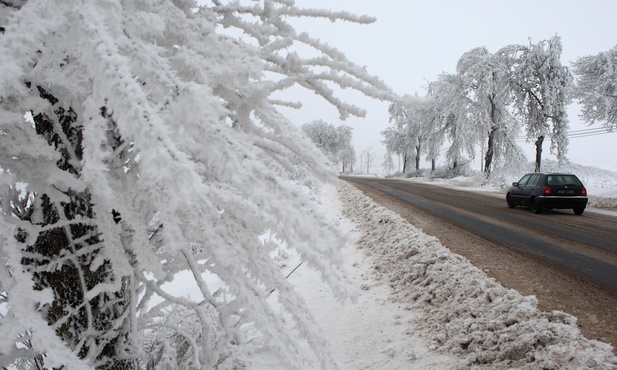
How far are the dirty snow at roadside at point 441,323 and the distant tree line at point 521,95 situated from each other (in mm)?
14416

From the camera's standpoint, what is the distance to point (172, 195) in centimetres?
69

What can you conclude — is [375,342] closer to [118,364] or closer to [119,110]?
[118,364]

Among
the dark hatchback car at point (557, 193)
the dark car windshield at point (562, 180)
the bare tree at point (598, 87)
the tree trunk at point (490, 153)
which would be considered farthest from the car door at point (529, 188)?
the tree trunk at point (490, 153)

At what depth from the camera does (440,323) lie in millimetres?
3387

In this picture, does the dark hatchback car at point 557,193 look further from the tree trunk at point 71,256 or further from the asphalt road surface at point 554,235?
the tree trunk at point 71,256

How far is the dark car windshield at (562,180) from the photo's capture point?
11.4m

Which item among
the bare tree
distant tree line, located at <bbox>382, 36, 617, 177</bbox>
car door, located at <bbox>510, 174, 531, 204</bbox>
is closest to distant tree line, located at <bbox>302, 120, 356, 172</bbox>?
distant tree line, located at <bbox>382, 36, 617, 177</bbox>

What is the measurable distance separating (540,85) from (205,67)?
98.3 feet

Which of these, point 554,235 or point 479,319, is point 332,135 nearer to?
point 554,235

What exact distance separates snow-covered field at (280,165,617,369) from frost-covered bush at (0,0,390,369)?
1678mm

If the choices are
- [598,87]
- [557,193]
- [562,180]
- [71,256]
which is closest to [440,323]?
[71,256]

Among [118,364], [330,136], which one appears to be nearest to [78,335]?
[118,364]

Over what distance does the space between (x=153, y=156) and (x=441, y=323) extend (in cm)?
347

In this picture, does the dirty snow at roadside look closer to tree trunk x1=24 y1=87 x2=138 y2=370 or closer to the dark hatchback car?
tree trunk x1=24 y1=87 x2=138 y2=370
